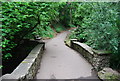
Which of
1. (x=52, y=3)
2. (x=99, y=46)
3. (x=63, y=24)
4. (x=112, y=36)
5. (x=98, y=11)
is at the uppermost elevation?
(x=52, y=3)

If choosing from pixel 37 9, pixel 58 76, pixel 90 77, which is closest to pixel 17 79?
pixel 58 76

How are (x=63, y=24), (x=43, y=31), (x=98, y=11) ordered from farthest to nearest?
(x=63, y=24) → (x=43, y=31) → (x=98, y=11)

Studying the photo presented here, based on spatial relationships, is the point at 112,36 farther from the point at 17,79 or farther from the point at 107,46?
the point at 17,79

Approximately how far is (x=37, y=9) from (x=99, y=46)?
12.5ft

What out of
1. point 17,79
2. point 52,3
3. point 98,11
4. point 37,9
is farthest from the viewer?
point 52,3

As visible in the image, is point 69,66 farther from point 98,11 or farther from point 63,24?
point 63,24

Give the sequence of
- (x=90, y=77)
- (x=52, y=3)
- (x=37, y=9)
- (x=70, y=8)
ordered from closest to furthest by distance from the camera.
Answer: (x=90, y=77)
(x=37, y=9)
(x=52, y=3)
(x=70, y=8)

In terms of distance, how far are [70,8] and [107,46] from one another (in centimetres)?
1906

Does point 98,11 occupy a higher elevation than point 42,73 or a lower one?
higher

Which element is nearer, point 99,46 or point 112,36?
point 112,36

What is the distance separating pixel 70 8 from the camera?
875 inches

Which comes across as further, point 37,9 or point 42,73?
point 37,9

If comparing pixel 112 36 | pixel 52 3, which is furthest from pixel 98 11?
pixel 52 3

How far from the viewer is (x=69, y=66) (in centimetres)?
503
